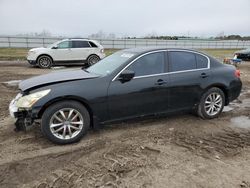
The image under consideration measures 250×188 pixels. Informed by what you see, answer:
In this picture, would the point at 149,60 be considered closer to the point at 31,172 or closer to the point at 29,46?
the point at 31,172

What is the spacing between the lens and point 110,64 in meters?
5.66

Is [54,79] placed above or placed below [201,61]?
below

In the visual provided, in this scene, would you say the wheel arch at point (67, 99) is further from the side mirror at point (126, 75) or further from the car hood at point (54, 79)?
the side mirror at point (126, 75)

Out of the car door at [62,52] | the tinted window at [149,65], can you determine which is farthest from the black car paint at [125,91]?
the car door at [62,52]

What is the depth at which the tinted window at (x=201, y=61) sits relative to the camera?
20.0ft

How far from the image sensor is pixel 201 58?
20.2 feet

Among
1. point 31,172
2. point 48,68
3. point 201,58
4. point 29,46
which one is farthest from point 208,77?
point 29,46

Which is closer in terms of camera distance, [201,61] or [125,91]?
[125,91]

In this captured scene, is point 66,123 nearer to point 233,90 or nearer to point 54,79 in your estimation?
point 54,79

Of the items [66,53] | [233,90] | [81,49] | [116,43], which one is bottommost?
[233,90]

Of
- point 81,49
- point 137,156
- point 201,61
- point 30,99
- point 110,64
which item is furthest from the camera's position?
point 81,49

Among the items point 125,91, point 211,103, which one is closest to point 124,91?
point 125,91

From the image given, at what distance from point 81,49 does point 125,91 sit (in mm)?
12145

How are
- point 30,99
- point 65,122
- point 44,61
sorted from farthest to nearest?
point 44,61 → point 65,122 → point 30,99
